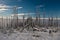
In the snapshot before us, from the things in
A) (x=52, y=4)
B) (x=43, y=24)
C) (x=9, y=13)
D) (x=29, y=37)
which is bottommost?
(x=29, y=37)

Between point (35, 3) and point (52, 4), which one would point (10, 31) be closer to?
point (35, 3)

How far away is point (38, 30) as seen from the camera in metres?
1.62

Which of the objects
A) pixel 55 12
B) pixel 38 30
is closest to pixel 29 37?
pixel 38 30

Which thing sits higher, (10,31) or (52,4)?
(52,4)

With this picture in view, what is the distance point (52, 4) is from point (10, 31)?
2.25ft

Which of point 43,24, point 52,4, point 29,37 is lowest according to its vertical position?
point 29,37

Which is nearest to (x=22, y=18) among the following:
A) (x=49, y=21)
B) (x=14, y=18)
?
(x=14, y=18)

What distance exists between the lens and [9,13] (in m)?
1.67

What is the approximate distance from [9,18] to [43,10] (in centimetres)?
48

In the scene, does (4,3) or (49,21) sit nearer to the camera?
(49,21)

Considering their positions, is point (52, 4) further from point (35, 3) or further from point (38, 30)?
point (38, 30)

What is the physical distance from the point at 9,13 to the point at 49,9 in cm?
56

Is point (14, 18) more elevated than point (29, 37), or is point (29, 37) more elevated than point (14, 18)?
point (14, 18)

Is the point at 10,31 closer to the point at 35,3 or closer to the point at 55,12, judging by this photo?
the point at 35,3
